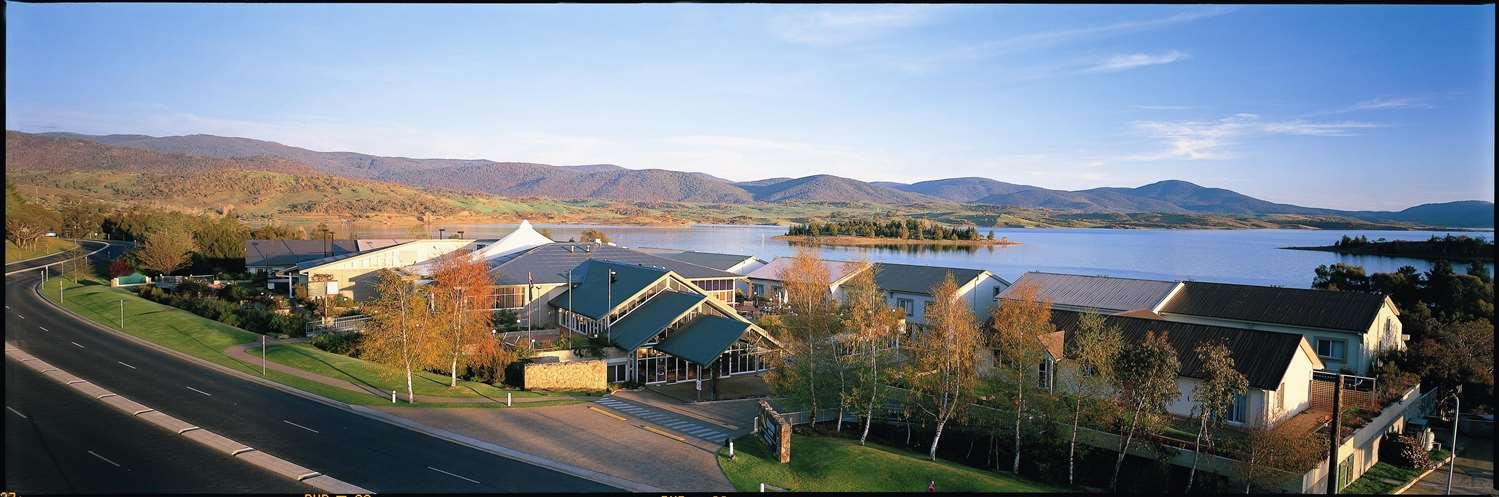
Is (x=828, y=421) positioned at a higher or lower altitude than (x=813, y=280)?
lower

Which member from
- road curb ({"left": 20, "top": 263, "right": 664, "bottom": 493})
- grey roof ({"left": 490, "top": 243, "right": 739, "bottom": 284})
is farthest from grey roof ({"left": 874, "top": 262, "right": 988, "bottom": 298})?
road curb ({"left": 20, "top": 263, "right": 664, "bottom": 493})

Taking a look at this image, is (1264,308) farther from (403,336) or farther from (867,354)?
(403,336)

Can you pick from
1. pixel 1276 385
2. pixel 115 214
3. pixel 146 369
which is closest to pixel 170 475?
pixel 146 369

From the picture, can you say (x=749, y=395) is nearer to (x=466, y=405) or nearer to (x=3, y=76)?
(x=466, y=405)

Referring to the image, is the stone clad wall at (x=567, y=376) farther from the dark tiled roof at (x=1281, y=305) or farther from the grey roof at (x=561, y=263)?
the dark tiled roof at (x=1281, y=305)

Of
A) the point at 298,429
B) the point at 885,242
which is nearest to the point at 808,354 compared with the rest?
the point at 298,429

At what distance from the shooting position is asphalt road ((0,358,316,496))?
1415cm

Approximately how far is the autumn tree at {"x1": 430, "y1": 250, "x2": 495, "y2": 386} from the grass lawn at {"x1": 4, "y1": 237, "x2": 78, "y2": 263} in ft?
158

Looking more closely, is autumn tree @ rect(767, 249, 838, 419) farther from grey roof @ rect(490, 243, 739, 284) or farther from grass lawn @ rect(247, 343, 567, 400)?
grey roof @ rect(490, 243, 739, 284)

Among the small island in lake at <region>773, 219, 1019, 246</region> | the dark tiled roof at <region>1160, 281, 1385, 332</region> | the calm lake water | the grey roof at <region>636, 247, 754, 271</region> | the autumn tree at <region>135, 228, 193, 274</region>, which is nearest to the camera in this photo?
the dark tiled roof at <region>1160, 281, 1385, 332</region>

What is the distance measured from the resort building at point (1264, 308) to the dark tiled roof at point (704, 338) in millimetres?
13266

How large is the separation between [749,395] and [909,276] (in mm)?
16079

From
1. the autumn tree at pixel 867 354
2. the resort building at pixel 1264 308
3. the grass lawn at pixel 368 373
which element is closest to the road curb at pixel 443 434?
the grass lawn at pixel 368 373

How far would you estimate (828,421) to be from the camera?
2247cm
